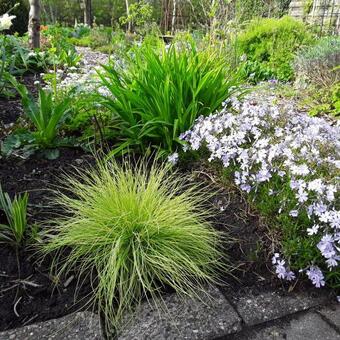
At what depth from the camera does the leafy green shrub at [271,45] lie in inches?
247

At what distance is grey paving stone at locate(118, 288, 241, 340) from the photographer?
Result: 4.78ft

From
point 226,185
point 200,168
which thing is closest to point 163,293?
point 226,185

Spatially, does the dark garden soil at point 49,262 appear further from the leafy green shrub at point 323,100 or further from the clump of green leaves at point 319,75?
the clump of green leaves at point 319,75

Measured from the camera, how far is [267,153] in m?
2.17

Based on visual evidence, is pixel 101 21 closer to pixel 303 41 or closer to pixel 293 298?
pixel 303 41

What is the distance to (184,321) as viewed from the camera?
1.52 m

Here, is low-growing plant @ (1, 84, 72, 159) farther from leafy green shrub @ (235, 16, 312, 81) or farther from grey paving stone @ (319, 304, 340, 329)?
leafy green shrub @ (235, 16, 312, 81)

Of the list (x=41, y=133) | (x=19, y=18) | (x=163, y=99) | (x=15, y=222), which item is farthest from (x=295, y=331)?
(x=19, y=18)

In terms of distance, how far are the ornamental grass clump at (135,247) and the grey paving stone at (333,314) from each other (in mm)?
505

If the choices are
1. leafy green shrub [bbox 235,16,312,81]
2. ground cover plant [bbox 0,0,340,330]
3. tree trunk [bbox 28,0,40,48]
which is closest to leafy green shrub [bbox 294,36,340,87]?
leafy green shrub [bbox 235,16,312,81]

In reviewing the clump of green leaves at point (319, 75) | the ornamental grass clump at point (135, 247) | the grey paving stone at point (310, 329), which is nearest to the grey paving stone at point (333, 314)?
the grey paving stone at point (310, 329)

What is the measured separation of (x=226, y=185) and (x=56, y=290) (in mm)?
1174

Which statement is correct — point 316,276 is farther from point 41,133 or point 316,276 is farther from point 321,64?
point 321,64

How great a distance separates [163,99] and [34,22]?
143 inches
